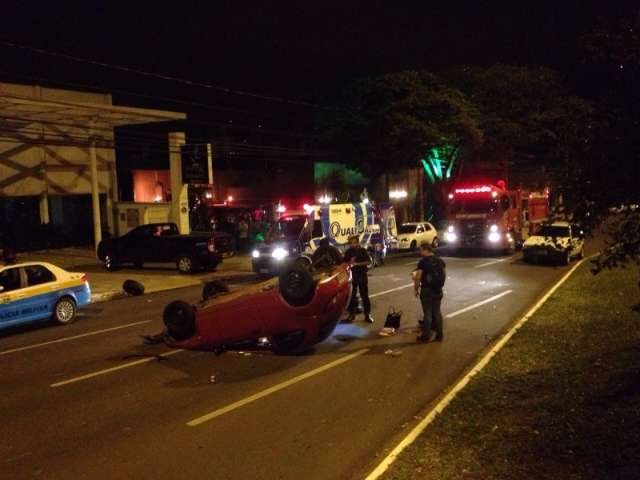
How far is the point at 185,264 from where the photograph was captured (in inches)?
933

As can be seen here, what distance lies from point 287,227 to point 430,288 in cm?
1239

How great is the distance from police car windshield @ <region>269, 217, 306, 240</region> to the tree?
16.0 metres

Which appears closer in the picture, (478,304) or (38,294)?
(38,294)

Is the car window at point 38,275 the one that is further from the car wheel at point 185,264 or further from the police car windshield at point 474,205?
the police car windshield at point 474,205

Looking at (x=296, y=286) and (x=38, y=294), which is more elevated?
(x=296, y=286)

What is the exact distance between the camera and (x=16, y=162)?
96.2ft

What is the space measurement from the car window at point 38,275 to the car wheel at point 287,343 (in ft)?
19.7

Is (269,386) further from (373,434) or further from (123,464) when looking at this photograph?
(123,464)

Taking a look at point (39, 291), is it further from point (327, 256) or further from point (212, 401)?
point (212, 401)

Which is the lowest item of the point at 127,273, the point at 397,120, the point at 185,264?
the point at 127,273

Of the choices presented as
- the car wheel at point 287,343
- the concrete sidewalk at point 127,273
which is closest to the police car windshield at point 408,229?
the concrete sidewalk at point 127,273

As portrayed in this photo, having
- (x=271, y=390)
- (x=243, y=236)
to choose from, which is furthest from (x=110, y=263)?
(x=271, y=390)

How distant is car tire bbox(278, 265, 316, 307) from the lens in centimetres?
932

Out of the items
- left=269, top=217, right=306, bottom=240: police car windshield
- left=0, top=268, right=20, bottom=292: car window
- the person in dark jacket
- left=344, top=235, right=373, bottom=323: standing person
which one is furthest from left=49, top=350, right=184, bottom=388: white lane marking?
left=269, top=217, right=306, bottom=240: police car windshield
